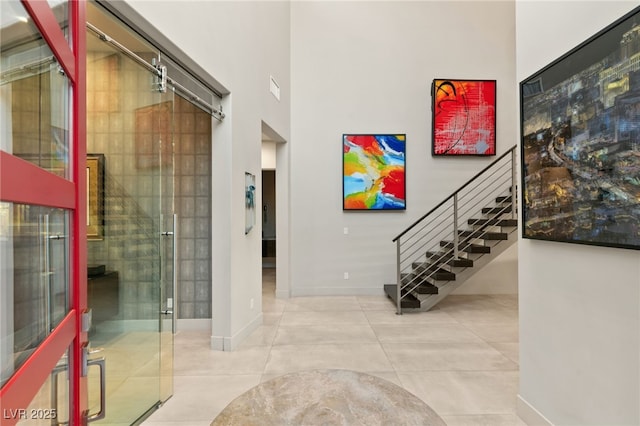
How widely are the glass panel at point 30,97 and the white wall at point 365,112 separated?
5338mm

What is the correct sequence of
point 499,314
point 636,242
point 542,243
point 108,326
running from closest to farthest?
point 636,242 → point 542,243 → point 108,326 → point 499,314

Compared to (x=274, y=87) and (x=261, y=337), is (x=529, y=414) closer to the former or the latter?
(x=261, y=337)

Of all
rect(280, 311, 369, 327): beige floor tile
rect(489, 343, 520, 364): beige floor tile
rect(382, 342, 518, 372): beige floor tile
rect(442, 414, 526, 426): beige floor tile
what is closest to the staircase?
rect(280, 311, 369, 327): beige floor tile

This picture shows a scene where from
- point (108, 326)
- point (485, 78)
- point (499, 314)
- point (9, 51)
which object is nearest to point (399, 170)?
point (485, 78)

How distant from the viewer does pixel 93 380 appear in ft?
8.48

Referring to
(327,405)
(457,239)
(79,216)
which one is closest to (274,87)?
(457,239)

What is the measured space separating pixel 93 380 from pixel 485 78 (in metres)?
7.37

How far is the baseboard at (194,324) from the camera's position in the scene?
14.3 ft

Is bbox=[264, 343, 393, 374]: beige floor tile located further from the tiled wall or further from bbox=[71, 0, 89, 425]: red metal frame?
bbox=[71, 0, 89, 425]: red metal frame

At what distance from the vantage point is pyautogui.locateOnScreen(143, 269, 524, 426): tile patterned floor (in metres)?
2.58

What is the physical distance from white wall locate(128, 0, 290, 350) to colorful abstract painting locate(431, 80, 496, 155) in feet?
11.2

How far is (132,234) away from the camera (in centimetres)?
285

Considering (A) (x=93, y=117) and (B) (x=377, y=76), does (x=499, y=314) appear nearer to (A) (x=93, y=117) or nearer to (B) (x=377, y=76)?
(B) (x=377, y=76)

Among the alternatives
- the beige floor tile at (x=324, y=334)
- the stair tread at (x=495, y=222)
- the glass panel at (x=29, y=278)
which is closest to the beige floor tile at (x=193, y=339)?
the beige floor tile at (x=324, y=334)
